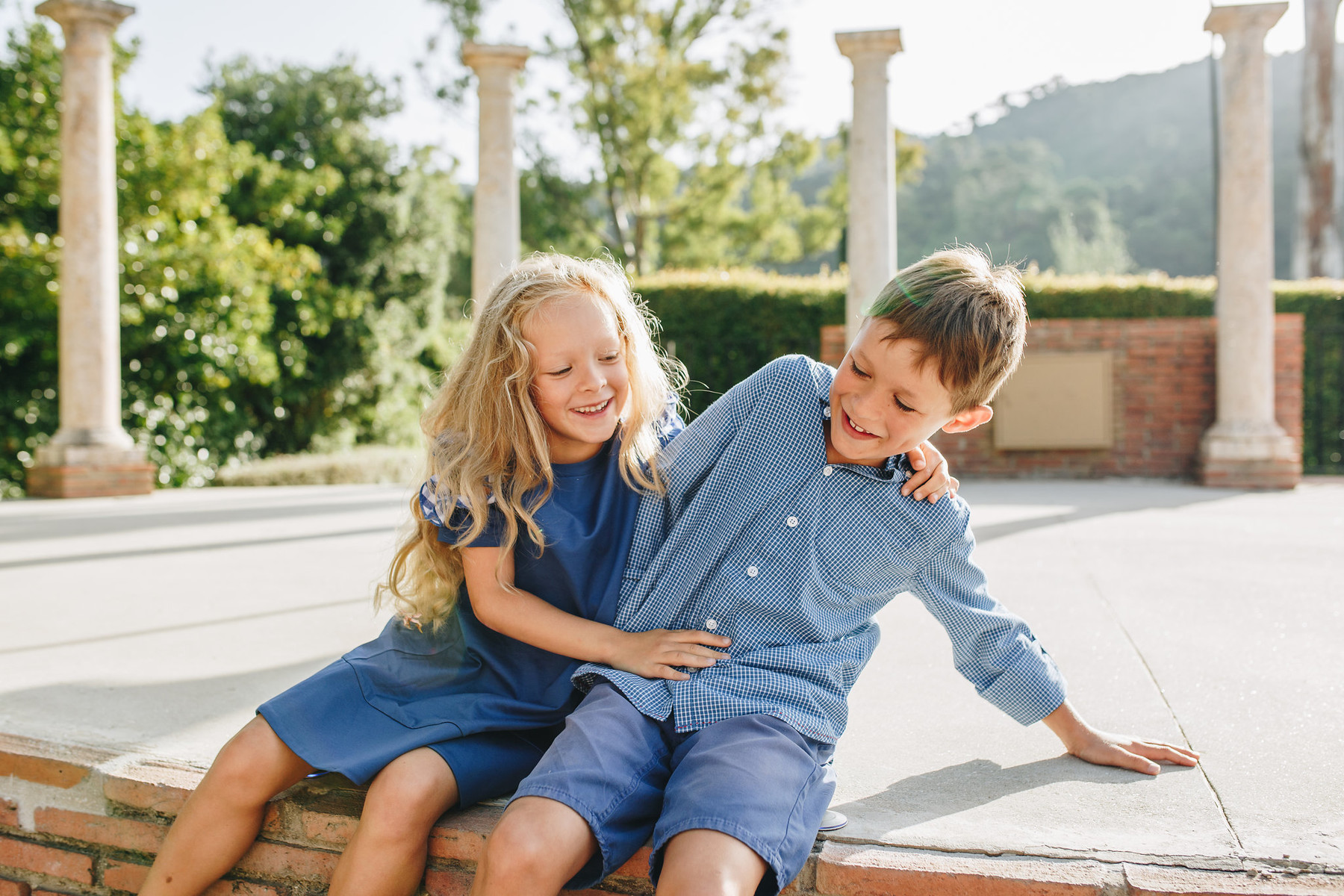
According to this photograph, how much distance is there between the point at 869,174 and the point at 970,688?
581 centimetres

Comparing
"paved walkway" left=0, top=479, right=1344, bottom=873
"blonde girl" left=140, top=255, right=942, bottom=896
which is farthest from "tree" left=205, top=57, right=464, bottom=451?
"blonde girl" left=140, top=255, right=942, bottom=896

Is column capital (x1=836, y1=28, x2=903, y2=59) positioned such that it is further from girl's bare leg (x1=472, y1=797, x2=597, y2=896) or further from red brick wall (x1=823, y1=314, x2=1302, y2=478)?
girl's bare leg (x1=472, y1=797, x2=597, y2=896)

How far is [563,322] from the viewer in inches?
71.1

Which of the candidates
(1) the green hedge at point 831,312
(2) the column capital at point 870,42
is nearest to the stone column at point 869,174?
(2) the column capital at point 870,42

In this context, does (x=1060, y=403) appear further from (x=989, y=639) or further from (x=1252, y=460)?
(x=989, y=639)

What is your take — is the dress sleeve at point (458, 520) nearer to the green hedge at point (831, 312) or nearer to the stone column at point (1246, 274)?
the green hedge at point (831, 312)

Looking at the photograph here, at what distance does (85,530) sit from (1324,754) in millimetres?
5741

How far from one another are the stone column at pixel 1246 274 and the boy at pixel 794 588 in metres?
6.75

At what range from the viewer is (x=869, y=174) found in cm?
749

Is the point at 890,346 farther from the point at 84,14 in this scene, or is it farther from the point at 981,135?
the point at 981,135

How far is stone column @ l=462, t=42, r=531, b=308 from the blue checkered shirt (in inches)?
230

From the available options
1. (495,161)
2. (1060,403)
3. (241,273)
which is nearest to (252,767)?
(495,161)

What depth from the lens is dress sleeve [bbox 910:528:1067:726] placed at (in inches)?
70.3

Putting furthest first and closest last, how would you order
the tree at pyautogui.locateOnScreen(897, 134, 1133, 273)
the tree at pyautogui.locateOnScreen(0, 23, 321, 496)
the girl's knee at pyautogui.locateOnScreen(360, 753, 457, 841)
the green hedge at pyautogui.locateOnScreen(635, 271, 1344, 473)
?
the tree at pyautogui.locateOnScreen(897, 134, 1133, 273) → the tree at pyautogui.locateOnScreen(0, 23, 321, 496) → the green hedge at pyautogui.locateOnScreen(635, 271, 1344, 473) → the girl's knee at pyautogui.locateOnScreen(360, 753, 457, 841)
